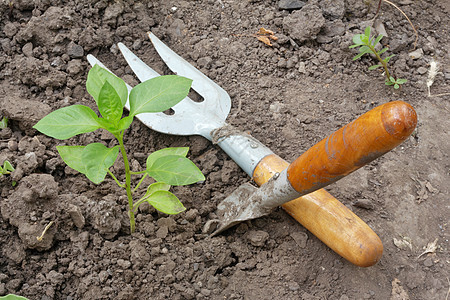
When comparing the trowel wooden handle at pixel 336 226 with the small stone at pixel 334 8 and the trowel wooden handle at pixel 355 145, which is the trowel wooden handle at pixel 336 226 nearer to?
the trowel wooden handle at pixel 355 145

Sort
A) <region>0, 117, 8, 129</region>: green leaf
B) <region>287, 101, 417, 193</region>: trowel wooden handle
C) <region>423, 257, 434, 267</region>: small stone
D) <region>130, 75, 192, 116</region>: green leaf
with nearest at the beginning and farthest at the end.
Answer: <region>287, 101, 417, 193</region>: trowel wooden handle, <region>130, 75, 192, 116</region>: green leaf, <region>423, 257, 434, 267</region>: small stone, <region>0, 117, 8, 129</region>: green leaf

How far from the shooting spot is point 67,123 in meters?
1.39

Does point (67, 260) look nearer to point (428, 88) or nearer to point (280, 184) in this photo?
point (280, 184)

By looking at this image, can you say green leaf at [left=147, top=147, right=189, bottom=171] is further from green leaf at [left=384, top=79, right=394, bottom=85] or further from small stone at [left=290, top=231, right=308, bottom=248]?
green leaf at [left=384, top=79, right=394, bottom=85]

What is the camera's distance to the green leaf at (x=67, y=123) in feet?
4.47

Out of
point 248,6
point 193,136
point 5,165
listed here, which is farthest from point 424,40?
point 5,165

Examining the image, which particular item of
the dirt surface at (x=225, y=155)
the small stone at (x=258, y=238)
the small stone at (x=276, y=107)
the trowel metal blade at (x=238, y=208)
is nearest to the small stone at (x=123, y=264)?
the dirt surface at (x=225, y=155)

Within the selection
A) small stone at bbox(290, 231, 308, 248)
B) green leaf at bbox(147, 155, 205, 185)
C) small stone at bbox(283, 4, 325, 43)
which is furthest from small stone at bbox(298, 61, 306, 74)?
green leaf at bbox(147, 155, 205, 185)

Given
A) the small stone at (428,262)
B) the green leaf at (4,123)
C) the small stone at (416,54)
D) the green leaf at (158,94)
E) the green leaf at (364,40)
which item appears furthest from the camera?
the small stone at (416,54)

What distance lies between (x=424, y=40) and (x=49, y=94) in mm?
1914

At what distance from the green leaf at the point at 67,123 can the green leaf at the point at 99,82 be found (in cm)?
9

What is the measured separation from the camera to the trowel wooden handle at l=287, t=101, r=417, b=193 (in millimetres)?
1100

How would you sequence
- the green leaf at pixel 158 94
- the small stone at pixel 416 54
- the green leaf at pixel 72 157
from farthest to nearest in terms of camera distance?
the small stone at pixel 416 54 → the green leaf at pixel 72 157 → the green leaf at pixel 158 94

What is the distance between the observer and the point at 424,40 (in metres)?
2.39
